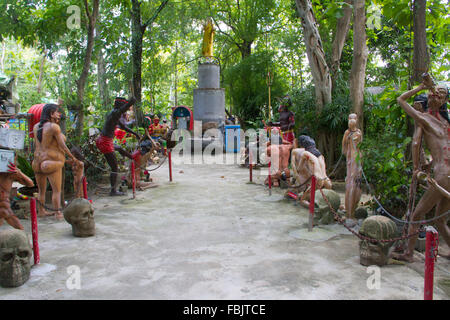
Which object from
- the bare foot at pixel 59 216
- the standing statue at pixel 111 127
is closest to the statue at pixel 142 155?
the standing statue at pixel 111 127

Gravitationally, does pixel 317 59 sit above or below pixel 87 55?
above

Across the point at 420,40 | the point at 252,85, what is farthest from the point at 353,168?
the point at 252,85

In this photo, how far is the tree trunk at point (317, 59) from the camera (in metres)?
10.9

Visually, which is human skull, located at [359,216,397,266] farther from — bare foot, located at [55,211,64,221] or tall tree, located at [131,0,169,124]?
tall tree, located at [131,0,169,124]

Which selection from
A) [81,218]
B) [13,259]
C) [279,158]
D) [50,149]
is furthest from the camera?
[279,158]

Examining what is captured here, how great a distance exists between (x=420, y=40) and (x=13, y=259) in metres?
5.78

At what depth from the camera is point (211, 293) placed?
3.75 m

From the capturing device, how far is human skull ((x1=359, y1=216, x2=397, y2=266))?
14.3 feet

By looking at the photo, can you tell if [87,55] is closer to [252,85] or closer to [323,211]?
[323,211]

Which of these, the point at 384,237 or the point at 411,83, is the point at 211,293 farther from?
the point at 411,83

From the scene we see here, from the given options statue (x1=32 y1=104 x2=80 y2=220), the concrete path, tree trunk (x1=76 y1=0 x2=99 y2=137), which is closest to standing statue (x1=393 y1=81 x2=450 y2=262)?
the concrete path

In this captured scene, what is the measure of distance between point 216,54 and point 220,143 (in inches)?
458

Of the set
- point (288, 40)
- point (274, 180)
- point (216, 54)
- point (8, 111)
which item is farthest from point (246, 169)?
point (216, 54)

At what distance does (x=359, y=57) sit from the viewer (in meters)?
9.78
